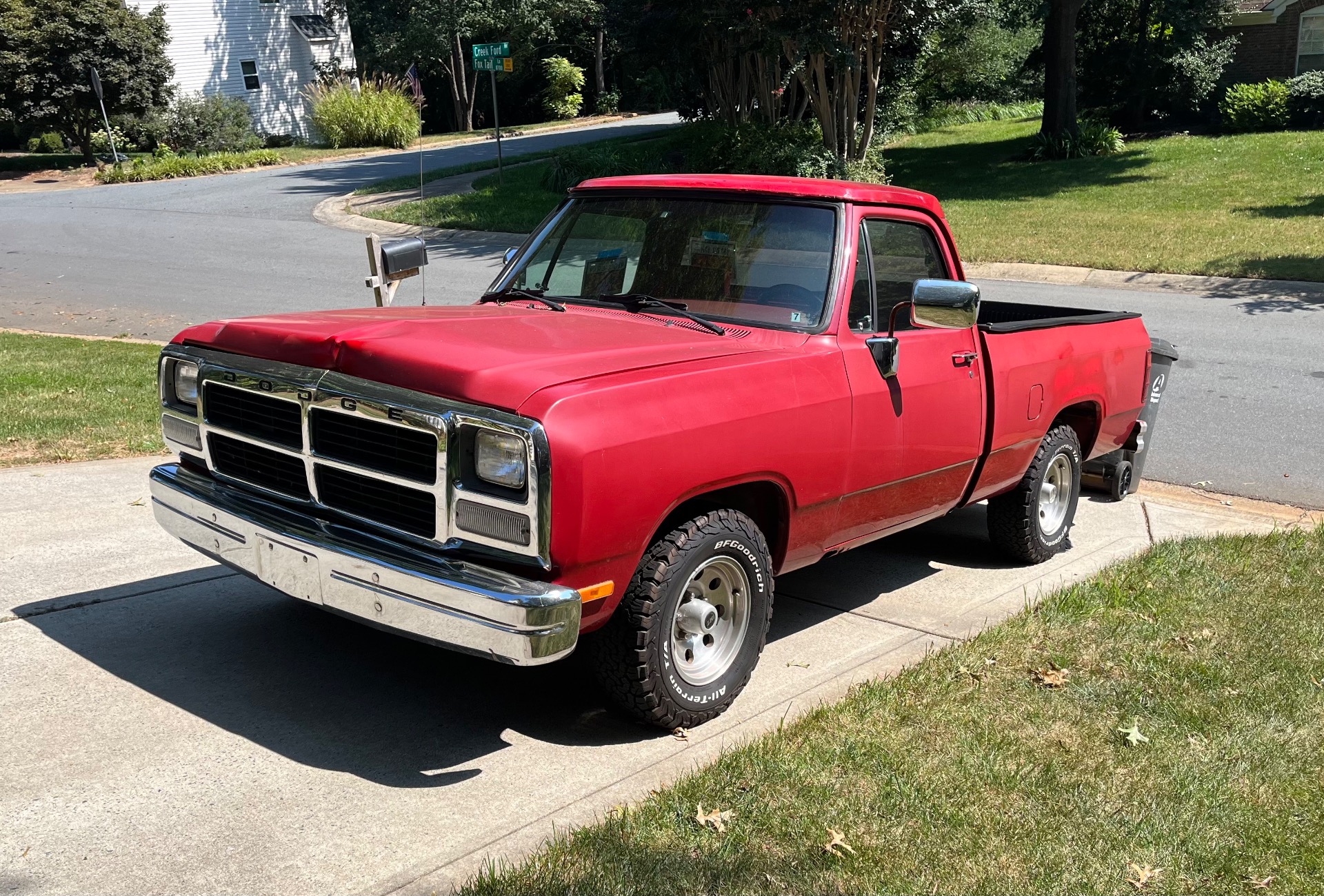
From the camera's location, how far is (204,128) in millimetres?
39031

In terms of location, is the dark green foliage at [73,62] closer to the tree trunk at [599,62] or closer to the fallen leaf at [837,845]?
the tree trunk at [599,62]

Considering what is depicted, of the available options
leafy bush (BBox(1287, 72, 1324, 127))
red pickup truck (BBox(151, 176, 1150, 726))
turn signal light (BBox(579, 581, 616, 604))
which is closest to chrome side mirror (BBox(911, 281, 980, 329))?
red pickup truck (BBox(151, 176, 1150, 726))

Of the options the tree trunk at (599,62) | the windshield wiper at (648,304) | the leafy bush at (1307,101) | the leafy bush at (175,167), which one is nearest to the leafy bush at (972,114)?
the leafy bush at (1307,101)

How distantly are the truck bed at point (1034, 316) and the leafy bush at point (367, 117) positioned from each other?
32980 mm

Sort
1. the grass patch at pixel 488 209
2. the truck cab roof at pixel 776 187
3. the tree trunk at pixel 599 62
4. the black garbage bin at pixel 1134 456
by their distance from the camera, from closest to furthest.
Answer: the truck cab roof at pixel 776 187, the black garbage bin at pixel 1134 456, the grass patch at pixel 488 209, the tree trunk at pixel 599 62

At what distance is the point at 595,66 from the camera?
52.8 meters

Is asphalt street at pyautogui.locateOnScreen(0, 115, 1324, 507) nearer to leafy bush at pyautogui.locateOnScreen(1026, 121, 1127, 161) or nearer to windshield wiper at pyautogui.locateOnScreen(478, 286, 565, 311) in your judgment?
windshield wiper at pyautogui.locateOnScreen(478, 286, 565, 311)

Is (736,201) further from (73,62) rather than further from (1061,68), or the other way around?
(73,62)

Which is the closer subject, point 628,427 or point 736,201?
point 628,427

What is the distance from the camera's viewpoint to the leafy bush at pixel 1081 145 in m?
28.8

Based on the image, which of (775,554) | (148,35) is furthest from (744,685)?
(148,35)

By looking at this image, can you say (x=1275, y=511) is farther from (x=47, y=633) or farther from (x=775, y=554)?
(x=47, y=633)

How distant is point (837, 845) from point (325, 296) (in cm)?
1268

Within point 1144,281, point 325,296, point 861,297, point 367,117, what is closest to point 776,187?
point 861,297
